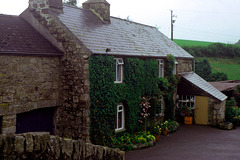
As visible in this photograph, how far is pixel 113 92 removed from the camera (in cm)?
1403

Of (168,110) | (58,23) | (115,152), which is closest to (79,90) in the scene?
(58,23)

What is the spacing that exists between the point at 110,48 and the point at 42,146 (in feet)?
34.7

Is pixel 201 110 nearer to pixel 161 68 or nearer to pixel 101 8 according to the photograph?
pixel 161 68

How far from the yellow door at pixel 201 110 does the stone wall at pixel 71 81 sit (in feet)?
34.8

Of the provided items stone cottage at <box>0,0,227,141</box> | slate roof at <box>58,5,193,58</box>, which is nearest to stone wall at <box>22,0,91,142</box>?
stone cottage at <box>0,0,227,141</box>

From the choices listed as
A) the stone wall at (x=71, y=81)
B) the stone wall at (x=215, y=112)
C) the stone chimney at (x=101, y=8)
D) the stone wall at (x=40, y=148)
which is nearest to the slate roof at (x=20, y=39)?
the stone wall at (x=71, y=81)

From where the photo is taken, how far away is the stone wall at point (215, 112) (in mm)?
19609

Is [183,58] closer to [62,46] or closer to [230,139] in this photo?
[230,139]

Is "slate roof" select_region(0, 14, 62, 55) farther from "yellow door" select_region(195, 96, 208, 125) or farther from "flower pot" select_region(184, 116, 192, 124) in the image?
"yellow door" select_region(195, 96, 208, 125)

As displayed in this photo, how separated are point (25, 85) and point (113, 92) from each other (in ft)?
14.3

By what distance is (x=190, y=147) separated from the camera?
14555 millimetres

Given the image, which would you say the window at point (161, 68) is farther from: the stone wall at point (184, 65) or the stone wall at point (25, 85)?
the stone wall at point (25, 85)

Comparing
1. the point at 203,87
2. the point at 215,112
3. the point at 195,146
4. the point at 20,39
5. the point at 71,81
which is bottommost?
the point at 195,146

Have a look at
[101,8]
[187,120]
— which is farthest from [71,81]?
[187,120]
